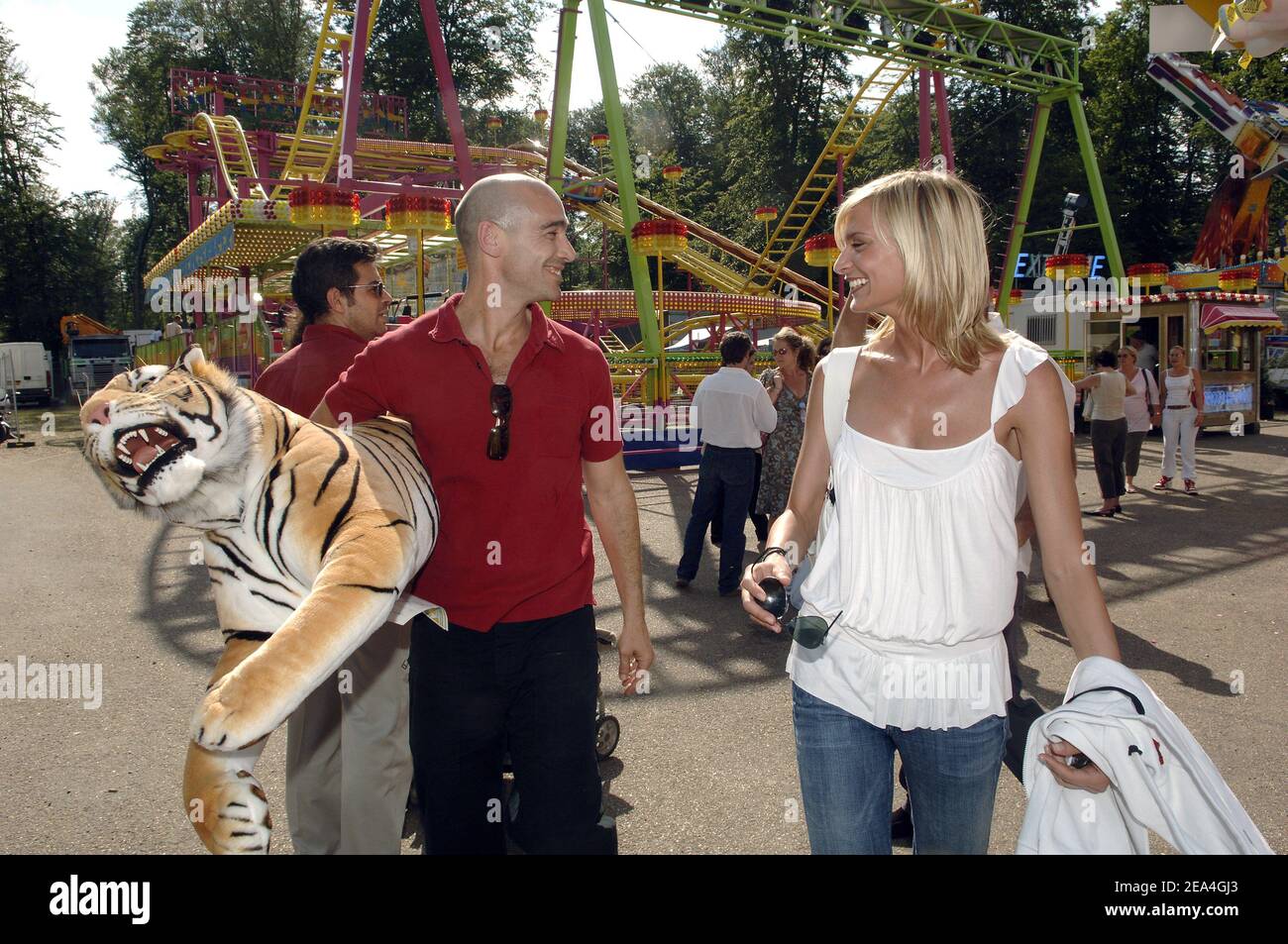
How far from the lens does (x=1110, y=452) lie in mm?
10805

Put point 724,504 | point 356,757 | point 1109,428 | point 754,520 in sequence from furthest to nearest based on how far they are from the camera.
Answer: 1. point 1109,428
2. point 754,520
3. point 724,504
4. point 356,757

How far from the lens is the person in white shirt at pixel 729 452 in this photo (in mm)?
7633

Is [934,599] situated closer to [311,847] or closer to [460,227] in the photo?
[460,227]

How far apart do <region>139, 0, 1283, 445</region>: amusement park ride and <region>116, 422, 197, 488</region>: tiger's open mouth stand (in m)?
9.33

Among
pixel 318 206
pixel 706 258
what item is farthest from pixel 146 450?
pixel 706 258

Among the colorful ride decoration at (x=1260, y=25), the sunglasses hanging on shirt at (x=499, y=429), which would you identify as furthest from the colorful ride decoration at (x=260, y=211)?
the sunglasses hanging on shirt at (x=499, y=429)

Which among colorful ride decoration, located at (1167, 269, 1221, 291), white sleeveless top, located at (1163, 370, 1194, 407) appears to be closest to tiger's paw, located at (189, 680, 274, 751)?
white sleeveless top, located at (1163, 370, 1194, 407)

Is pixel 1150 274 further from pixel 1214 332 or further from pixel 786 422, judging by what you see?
pixel 786 422

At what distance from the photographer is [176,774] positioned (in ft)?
14.1

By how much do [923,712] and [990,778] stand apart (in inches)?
9.4

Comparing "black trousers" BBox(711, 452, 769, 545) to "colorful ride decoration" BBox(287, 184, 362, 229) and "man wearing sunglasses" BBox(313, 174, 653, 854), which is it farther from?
"colorful ride decoration" BBox(287, 184, 362, 229)

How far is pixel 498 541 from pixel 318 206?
9900 millimetres

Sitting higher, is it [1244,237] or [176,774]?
[1244,237]
